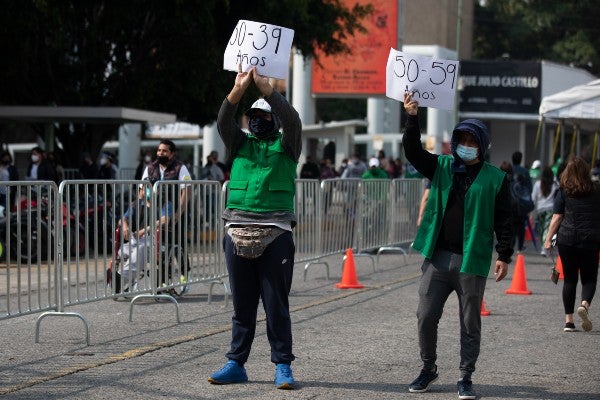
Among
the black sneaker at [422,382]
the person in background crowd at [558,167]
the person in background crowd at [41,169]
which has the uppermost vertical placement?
the person in background crowd at [558,167]

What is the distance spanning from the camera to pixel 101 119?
2427 cm

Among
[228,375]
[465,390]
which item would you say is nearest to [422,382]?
[465,390]

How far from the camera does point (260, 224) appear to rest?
25.5 ft

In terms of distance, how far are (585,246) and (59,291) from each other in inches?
185

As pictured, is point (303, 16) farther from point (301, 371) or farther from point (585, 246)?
point (301, 371)

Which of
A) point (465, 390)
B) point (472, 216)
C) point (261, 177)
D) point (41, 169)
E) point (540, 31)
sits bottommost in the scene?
point (465, 390)

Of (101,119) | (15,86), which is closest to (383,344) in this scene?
(101,119)

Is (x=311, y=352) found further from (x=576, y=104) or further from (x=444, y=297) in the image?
(x=576, y=104)

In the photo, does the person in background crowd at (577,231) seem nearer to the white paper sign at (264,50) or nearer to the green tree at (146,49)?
the white paper sign at (264,50)

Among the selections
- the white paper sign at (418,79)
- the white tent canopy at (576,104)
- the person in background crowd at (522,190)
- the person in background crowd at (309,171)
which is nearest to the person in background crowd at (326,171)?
the person in background crowd at (309,171)

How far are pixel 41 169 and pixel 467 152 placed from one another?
1676 centimetres

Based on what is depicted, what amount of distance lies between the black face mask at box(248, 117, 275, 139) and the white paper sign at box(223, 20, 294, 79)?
11.9 inches

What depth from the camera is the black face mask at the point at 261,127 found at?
7840mm

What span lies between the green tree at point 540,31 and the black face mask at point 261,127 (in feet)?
202
